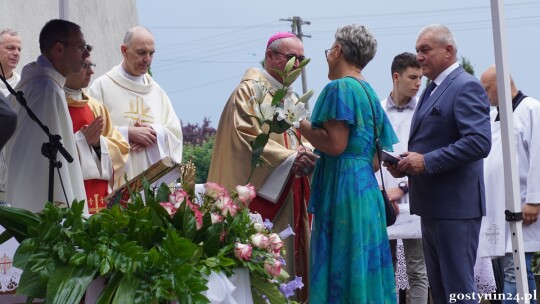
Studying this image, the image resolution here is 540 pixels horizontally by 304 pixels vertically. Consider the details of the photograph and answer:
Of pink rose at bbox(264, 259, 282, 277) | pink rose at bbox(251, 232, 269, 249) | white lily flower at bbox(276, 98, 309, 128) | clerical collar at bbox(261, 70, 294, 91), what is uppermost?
clerical collar at bbox(261, 70, 294, 91)

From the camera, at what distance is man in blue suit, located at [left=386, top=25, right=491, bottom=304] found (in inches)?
216

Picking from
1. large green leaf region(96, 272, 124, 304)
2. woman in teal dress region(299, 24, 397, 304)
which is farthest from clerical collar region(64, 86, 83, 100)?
large green leaf region(96, 272, 124, 304)

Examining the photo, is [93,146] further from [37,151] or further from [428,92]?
[428,92]

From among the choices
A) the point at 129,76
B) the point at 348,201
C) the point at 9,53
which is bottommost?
the point at 348,201

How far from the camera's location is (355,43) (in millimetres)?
5367

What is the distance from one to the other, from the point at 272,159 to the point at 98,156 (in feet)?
4.13

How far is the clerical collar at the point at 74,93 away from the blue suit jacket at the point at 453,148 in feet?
7.80

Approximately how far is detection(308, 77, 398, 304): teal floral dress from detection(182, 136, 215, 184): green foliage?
5.34m

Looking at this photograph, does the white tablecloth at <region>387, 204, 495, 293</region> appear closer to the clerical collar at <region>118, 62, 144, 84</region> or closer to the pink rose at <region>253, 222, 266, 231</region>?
→ the clerical collar at <region>118, 62, 144, 84</region>

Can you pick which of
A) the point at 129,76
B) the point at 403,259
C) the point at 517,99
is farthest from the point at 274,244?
the point at 403,259

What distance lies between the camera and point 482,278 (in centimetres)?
741

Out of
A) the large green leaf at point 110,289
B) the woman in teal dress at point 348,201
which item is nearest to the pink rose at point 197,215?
the large green leaf at point 110,289

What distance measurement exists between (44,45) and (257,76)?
1.54 meters

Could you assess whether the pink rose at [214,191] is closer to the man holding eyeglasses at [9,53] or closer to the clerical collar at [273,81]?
the clerical collar at [273,81]
